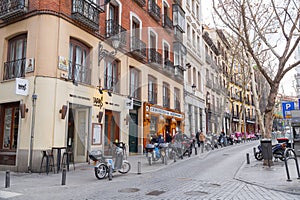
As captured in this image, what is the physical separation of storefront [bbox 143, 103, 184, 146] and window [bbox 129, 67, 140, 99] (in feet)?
3.19

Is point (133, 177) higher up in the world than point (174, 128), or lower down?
lower down

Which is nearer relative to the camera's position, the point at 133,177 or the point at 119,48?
the point at 133,177

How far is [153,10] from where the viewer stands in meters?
19.2

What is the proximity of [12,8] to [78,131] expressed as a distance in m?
6.03

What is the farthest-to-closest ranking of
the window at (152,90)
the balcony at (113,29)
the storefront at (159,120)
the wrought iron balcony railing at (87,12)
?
the window at (152,90)
the storefront at (159,120)
the balcony at (113,29)
the wrought iron balcony railing at (87,12)

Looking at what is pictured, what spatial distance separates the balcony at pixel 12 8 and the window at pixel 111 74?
15.1ft

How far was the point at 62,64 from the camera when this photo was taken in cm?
1112

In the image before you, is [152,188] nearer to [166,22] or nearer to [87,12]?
[87,12]

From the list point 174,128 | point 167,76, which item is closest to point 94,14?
point 167,76

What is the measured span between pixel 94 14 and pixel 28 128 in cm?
605

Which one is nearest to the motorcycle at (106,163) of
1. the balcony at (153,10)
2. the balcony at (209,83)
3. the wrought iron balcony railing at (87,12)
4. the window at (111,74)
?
the window at (111,74)

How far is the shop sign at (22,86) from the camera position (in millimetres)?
10227

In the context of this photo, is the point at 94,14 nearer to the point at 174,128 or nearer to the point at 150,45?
the point at 150,45

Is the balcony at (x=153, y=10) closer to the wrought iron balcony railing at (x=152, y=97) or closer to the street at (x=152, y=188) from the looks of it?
the wrought iron balcony railing at (x=152, y=97)
